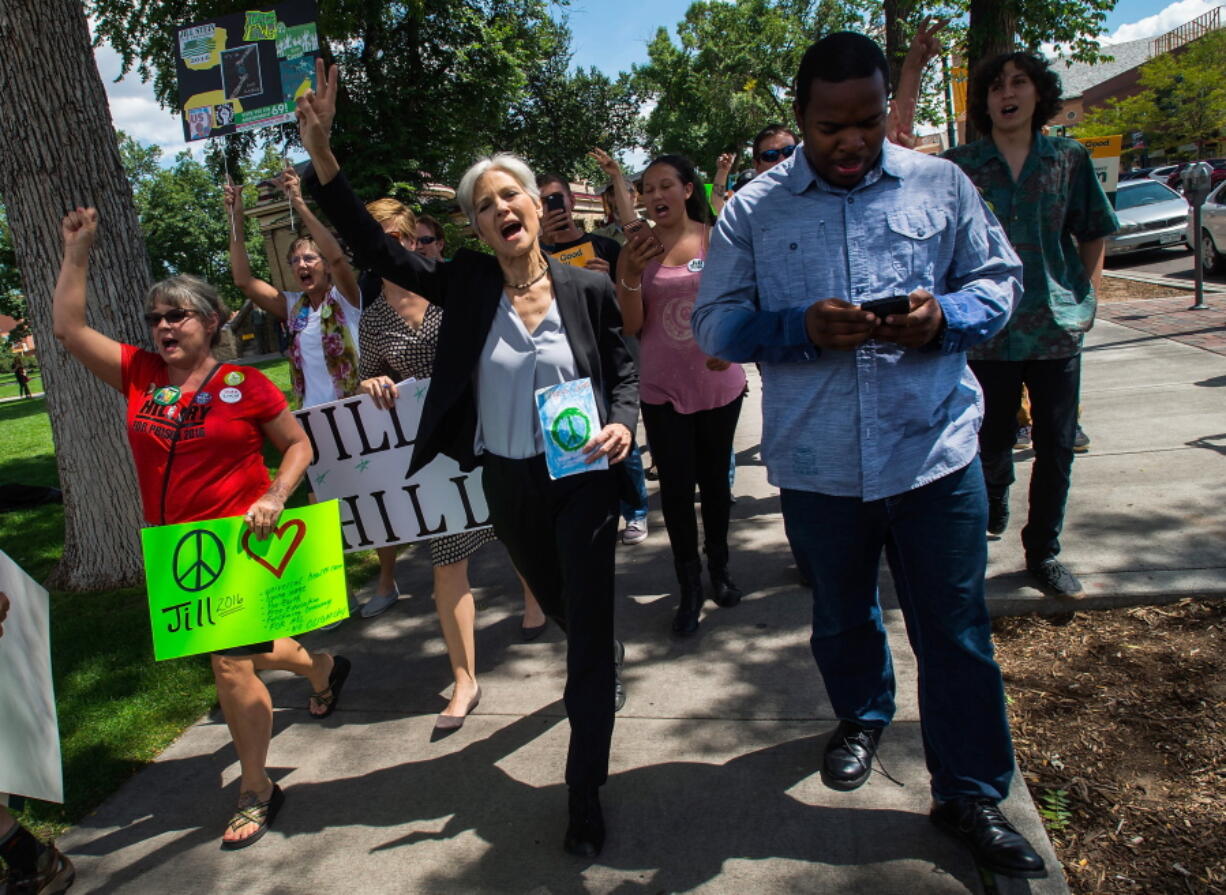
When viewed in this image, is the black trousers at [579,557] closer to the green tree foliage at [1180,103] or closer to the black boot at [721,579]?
the black boot at [721,579]

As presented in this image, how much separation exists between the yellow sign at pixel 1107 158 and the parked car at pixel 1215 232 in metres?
4.00

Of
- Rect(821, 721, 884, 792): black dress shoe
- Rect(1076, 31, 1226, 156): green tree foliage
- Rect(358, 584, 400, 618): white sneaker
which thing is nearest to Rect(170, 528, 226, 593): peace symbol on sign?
Rect(358, 584, 400, 618): white sneaker

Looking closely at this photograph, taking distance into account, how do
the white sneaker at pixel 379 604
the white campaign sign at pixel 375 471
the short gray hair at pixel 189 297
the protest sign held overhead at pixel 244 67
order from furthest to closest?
the protest sign held overhead at pixel 244 67
the white sneaker at pixel 379 604
the white campaign sign at pixel 375 471
the short gray hair at pixel 189 297

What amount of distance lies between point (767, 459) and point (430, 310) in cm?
201

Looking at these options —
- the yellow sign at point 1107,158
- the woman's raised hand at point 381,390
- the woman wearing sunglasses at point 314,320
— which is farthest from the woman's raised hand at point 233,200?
the yellow sign at point 1107,158

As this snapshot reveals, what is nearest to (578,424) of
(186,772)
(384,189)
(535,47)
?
(186,772)

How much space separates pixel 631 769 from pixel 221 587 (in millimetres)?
1482

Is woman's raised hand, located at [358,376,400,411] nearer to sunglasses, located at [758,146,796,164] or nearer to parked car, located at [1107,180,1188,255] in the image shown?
sunglasses, located at [758,146,796,164]

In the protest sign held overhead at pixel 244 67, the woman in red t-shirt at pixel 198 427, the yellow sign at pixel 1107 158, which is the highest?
the protest sign held overhead at pixel 244 67

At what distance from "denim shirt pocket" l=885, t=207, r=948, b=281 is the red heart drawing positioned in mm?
2107

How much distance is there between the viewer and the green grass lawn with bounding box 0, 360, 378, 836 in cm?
343

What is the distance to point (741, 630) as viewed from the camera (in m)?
3.99

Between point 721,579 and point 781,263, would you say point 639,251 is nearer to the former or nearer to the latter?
point 781,263

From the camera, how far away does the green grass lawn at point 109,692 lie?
11.3 feet
